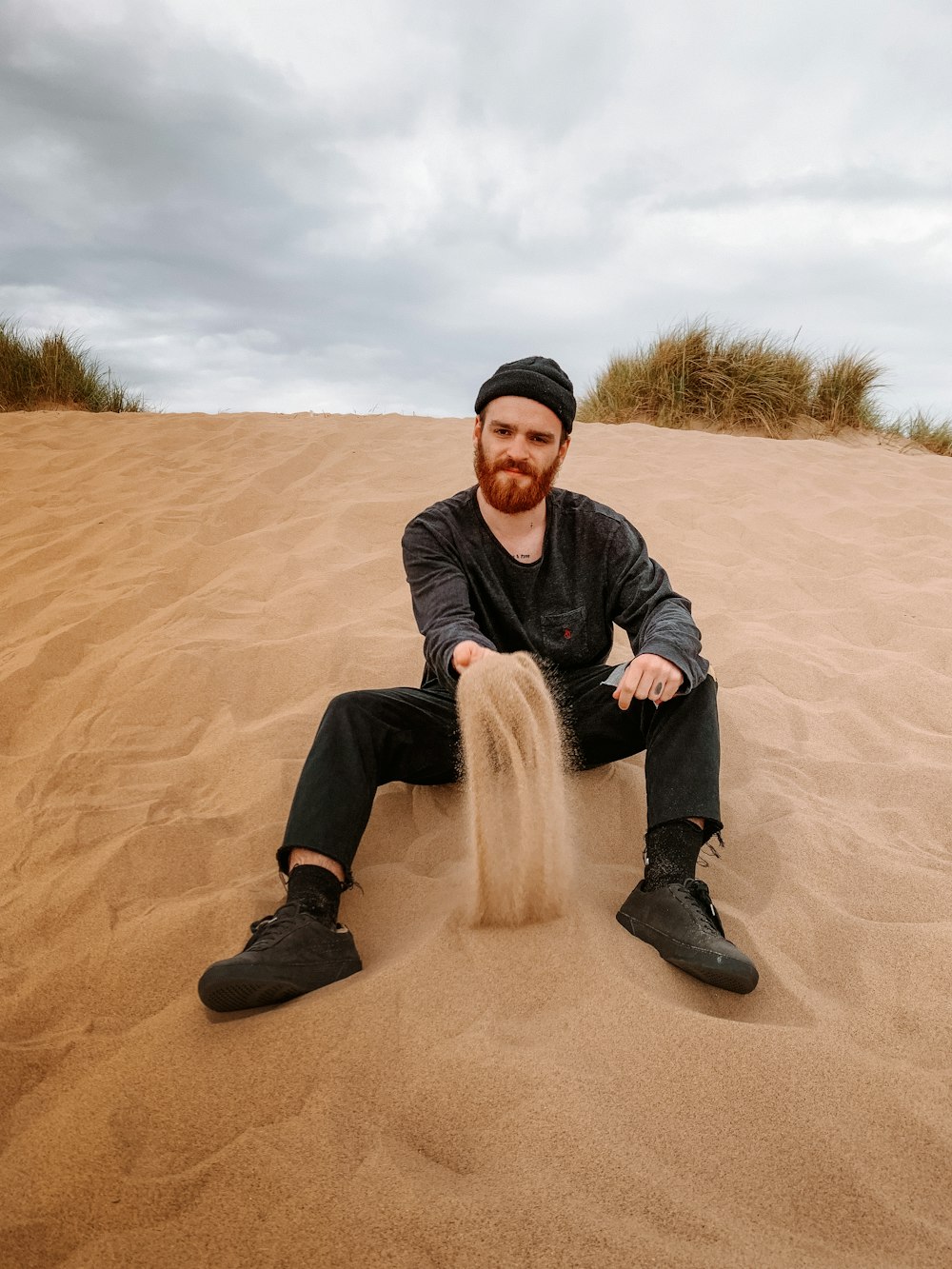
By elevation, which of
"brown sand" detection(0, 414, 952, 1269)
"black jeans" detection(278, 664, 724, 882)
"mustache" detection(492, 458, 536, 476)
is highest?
"mustache" detection(492, 458, 536, 476)

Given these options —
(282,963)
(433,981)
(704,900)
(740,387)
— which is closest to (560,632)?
(704,900)

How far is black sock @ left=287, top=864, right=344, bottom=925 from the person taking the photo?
6.01ft

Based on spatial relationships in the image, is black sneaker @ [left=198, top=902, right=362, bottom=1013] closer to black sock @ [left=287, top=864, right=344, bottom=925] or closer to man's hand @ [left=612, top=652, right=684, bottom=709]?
black sock @ [left=287, top=864, right=344, bottom=925]

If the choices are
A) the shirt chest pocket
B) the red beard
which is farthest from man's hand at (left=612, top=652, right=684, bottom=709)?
the red beard

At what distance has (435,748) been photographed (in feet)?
7.34

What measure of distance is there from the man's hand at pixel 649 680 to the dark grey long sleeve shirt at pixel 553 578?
0.34 metres

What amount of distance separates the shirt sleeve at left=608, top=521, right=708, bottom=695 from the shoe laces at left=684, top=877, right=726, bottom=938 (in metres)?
0.46

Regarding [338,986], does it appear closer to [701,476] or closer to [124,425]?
[701,476]

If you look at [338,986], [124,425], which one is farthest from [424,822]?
[124,425]

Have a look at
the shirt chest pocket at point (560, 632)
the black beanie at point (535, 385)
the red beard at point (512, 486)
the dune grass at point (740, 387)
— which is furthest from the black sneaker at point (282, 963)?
the dune grass at point (740, 387)

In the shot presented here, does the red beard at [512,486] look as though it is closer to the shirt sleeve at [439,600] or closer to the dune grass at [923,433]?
the shirt sleeve at [439,600]

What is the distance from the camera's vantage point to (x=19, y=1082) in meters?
1.57

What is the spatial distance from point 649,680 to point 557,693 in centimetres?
43

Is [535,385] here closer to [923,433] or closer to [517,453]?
[517,453]
